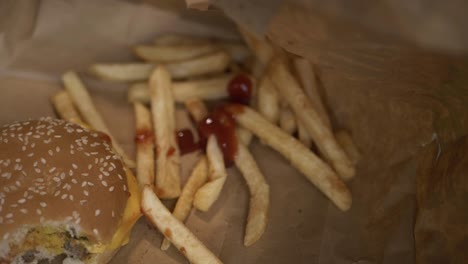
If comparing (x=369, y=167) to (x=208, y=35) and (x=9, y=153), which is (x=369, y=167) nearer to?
(x=208, y=35)

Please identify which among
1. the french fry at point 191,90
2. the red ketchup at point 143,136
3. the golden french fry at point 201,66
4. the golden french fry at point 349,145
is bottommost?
the golden french fry at point 349,145

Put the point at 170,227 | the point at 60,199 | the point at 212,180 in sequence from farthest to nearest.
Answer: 1. the point at 212,180
2. the point at 170,227
3. the point at 60,199

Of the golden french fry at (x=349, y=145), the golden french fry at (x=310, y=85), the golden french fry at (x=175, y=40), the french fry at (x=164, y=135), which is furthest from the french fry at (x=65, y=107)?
the golden french fry at (x=349, y=145)

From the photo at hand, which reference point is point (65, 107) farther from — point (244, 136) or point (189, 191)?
point (244, 136)

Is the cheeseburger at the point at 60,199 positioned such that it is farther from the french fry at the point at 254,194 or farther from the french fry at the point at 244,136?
the french fry at the point at 244,136

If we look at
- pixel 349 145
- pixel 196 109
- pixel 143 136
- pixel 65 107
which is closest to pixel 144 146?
pixel 143 136

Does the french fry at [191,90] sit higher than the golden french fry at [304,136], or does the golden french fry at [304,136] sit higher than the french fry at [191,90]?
the french fry at [191,90]

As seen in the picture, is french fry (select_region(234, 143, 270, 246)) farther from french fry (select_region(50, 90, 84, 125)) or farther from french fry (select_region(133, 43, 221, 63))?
french fry (select_region(50, 90, 84, 125))
